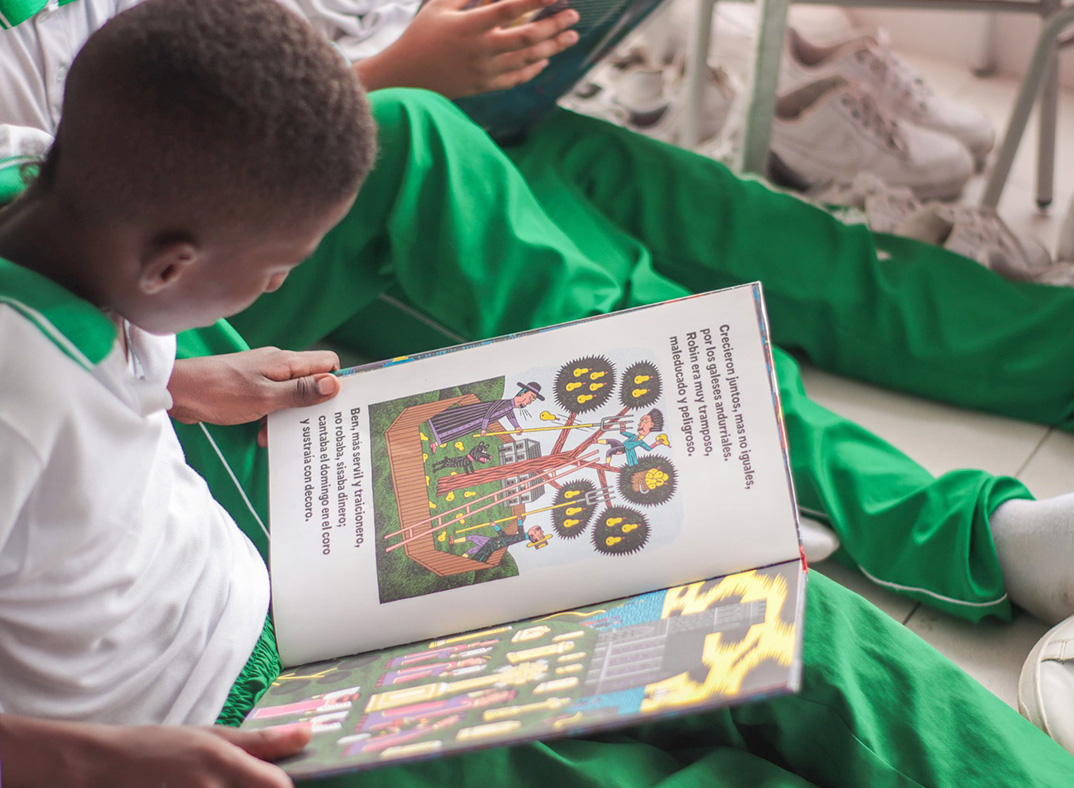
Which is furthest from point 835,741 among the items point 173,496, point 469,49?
point 469,49

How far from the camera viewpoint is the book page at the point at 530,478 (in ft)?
2.12

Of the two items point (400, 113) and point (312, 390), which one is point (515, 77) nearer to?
point (400, 113)

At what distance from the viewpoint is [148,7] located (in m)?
0.45

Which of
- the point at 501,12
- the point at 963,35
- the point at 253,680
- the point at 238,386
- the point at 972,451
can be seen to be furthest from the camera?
the point at 963,35

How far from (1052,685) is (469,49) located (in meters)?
0.82

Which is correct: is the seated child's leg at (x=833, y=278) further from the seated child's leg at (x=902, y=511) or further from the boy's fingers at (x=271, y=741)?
the boy's fingers at (x=271, y=741)

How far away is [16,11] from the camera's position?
2.68ft

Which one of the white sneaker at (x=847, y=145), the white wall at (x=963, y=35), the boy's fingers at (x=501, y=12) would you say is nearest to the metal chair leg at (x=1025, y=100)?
the white sneaker at (x=847, y=145)

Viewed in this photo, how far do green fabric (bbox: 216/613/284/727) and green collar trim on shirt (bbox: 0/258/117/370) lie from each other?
0.25 meters

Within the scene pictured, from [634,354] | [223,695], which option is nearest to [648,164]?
[634,354]

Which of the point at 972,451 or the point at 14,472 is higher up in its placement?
the point at 14,472

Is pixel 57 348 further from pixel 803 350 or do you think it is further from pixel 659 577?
pixel 803 350

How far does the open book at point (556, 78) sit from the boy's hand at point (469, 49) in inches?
2.0

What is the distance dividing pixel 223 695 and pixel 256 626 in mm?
51
